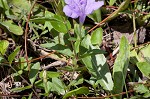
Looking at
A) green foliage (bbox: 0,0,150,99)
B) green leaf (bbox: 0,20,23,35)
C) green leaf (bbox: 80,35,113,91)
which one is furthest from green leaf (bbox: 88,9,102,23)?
green leaf (bbox: 0,20,23,35)

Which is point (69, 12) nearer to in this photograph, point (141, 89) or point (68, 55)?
point (68, 55)

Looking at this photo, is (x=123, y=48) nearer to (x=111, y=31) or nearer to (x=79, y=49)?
(x=79, y=49)

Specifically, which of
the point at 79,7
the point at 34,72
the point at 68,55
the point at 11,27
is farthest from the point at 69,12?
the point at 11,27

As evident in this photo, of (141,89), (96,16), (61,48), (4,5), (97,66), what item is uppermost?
(4,5)

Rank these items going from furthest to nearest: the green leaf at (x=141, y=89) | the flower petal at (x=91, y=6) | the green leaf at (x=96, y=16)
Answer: the green leaf at (x=96, y=16), the green leaf at (x=141, y=89), the flower petal at (x=91, y=6)

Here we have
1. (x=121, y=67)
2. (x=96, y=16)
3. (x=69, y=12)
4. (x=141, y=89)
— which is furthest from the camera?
(x=96, y=16)

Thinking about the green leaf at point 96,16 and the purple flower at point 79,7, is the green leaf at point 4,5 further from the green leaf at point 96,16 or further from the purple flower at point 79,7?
the purple flower at point 79,7

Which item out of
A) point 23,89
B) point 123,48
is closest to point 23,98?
point 23,89

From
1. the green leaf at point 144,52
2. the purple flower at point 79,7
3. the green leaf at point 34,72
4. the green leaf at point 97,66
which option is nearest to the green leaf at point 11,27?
the green leaf at point 34,72
